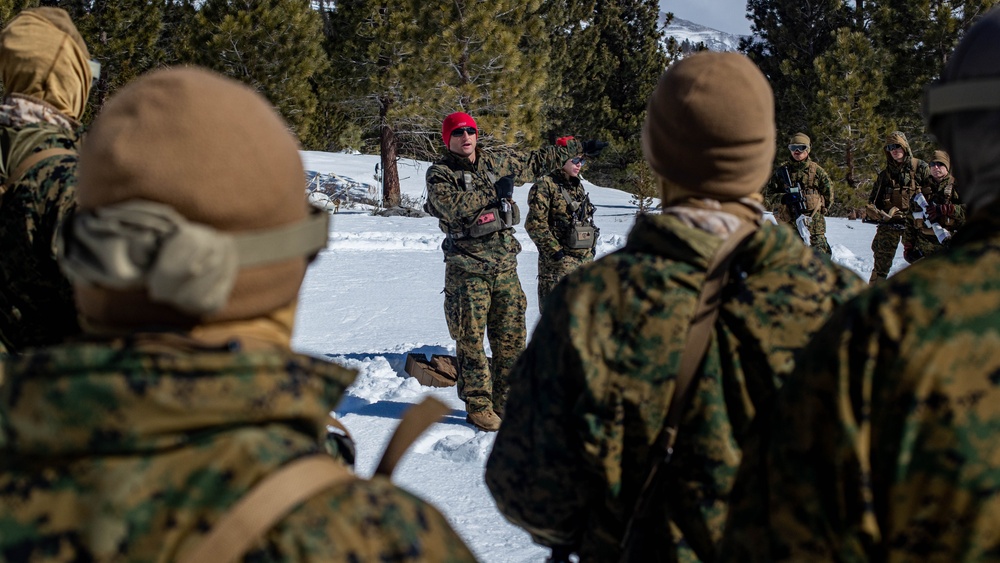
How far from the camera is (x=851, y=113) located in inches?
780

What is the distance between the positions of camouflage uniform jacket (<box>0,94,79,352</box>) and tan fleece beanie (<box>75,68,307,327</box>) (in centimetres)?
146

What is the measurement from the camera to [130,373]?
884 millimetres

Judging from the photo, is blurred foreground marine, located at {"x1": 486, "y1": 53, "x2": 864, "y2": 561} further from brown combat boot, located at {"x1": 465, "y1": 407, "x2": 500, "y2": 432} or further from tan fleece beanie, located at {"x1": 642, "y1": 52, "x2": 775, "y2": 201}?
brown combat boot, located at {"x1": 465, "y1": 407, "x2": 500, "y2": 432}

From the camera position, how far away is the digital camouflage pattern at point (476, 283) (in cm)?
479

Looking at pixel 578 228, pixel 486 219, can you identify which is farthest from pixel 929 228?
pixel 486 219

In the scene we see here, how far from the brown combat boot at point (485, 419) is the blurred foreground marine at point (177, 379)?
3.66 metres

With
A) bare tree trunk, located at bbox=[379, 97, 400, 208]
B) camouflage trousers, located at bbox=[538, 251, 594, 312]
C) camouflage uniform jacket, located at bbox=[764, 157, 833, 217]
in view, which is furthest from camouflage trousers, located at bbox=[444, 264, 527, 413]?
bare tree trunk, located at bbox=[379, 97, 400, 208]

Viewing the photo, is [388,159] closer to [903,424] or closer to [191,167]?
[191,167]

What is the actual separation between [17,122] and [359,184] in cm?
1730

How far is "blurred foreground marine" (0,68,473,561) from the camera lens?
88cm

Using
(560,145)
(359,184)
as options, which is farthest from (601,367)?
(359,184)

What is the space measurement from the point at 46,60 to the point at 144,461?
2.23 metres

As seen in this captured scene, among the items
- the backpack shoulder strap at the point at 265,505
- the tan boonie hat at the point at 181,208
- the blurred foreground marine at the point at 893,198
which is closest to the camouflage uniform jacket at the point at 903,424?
the backpack shoulder strap at the point at 265,505

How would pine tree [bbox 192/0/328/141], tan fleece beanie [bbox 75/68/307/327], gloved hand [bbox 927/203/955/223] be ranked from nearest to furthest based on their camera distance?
tan fleece beanie [bbox 75/68/307/327], gloved hand [bbox 927/203/955/223], pine tree [bbox 192/0/328/141]
